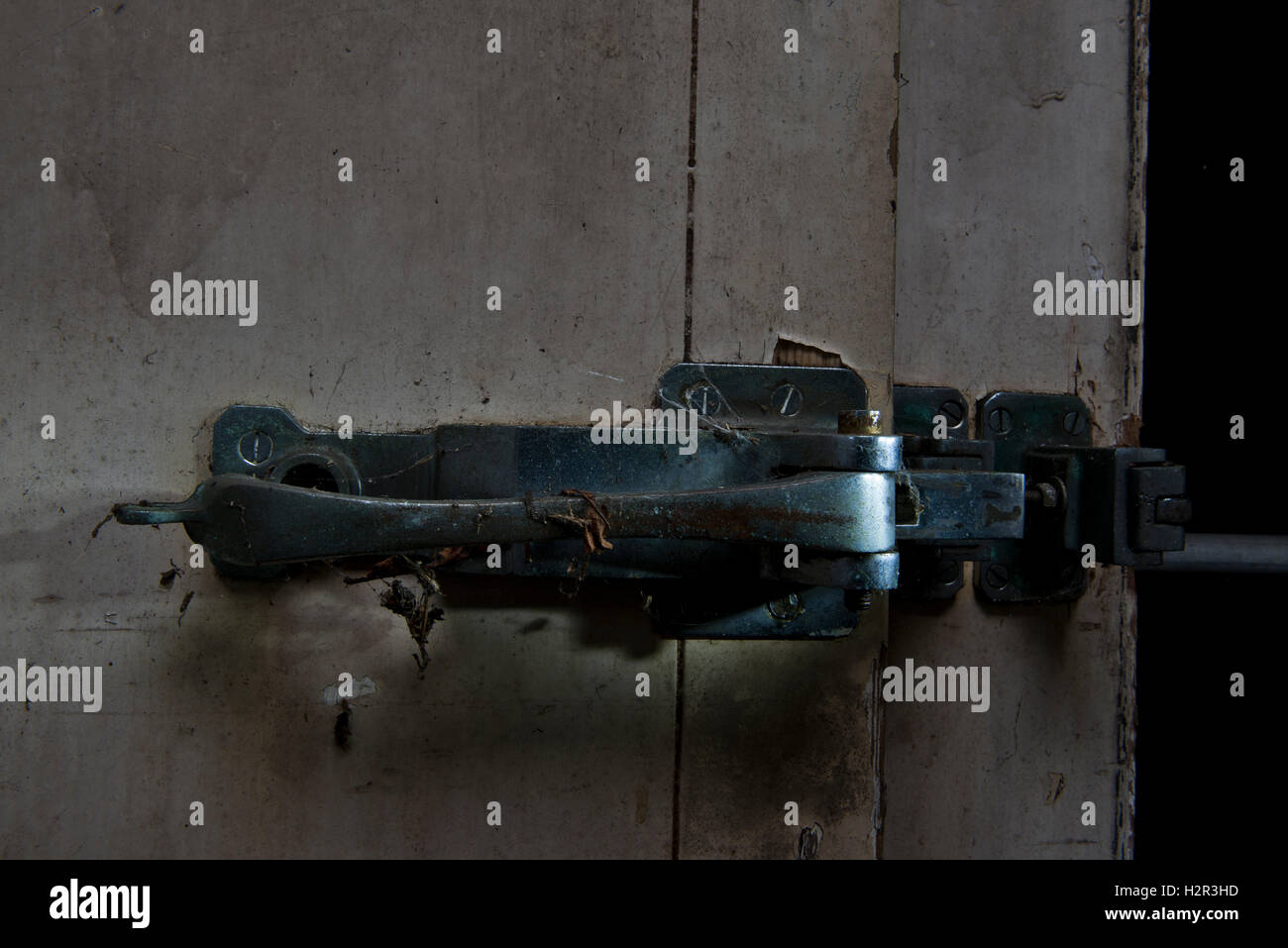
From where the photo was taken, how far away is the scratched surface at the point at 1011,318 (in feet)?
1.94

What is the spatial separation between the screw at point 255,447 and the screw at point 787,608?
31 centimetres

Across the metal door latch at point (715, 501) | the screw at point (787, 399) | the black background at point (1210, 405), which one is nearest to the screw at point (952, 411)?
the metal door latch at point (715, 501)

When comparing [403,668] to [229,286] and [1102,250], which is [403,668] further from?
[1102,250]

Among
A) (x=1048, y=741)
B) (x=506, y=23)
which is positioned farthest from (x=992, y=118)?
(x=1048, y=741)

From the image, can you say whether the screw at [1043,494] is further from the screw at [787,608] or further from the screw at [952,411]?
the screw at [787,608]

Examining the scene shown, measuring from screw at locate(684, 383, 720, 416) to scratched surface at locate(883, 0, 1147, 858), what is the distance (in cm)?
18

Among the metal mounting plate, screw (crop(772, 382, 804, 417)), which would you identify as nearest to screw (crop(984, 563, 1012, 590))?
the metal mounting plate

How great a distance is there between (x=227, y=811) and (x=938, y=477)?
1.52ft

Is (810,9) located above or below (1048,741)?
above

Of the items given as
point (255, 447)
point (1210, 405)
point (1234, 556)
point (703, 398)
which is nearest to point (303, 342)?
point (255, 447)

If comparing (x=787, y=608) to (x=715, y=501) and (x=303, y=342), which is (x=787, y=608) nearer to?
(x=715, y=501)

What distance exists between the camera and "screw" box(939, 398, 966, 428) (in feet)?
1.87
